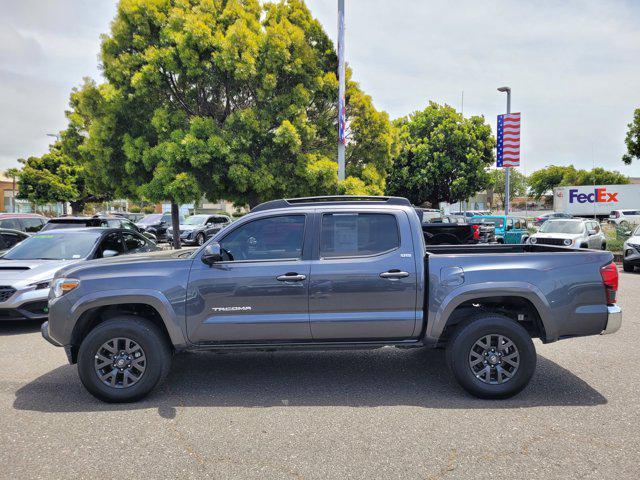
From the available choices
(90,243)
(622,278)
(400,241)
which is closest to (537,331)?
(400,241)

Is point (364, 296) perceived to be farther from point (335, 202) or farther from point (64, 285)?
point (64, 285)

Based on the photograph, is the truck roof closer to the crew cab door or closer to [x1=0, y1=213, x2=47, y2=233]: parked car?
the crew cab door

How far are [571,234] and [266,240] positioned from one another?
1514cm

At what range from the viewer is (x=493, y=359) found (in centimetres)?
447

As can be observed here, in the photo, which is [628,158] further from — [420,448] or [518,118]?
[420,448]

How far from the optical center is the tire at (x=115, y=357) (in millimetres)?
4391

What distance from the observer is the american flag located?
1919 centimetres

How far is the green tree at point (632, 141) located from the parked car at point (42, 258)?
99.2 ft

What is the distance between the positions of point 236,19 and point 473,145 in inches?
771

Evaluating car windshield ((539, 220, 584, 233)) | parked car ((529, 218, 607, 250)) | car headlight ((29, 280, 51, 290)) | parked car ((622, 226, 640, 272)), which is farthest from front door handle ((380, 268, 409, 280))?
car windshield ((539, 220, 584, 233))

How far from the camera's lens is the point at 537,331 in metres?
4.80

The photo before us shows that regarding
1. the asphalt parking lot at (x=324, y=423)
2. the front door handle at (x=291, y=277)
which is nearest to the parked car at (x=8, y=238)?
the asphalt parking lot at (x=324, y=423)

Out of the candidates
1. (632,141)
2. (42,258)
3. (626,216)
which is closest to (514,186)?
(626,216)

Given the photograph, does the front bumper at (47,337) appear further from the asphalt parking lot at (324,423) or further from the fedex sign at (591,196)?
the fedex sign at (591,196)
